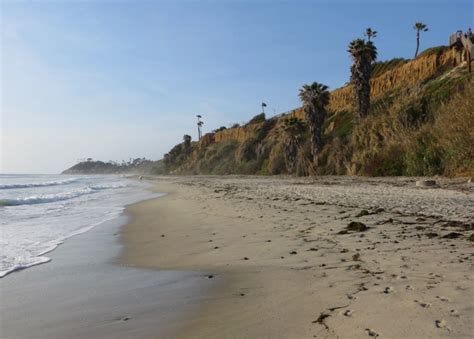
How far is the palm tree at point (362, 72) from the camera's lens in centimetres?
3978

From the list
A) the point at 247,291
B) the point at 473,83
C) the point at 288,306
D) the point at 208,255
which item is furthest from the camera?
the point at 473,83

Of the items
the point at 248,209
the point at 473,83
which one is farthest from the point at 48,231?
the point at 473,83

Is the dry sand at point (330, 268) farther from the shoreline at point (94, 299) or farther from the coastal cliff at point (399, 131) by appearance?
the coastal cliff at point (399, 131)

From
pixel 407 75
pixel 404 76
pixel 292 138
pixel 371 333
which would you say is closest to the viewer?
pixel 371 333

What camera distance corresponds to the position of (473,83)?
64.8 ft

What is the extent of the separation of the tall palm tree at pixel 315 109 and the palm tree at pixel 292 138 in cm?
298

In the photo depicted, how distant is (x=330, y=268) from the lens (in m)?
5.86

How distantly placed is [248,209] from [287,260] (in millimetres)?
8030

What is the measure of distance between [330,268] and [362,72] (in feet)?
121

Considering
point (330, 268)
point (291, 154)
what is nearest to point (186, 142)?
point (291, 154)

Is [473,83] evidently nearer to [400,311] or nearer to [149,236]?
[149,236]

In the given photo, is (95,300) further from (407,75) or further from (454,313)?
(407,75)

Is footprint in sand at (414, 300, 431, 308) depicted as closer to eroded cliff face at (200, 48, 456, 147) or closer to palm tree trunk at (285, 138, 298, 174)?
palm tree trunk at (285, 138, 298, 174)

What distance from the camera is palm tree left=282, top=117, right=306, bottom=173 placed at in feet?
150
